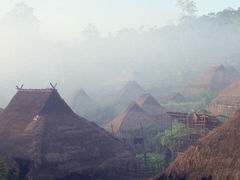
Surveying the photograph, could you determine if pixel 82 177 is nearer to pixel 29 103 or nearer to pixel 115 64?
pixel 29 103

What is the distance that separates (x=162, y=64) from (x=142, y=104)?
50.8 meters

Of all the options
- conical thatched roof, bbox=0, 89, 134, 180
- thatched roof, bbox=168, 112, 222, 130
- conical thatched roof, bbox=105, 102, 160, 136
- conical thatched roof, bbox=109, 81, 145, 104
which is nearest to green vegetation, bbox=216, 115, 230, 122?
thatched roof, bbox=168, 112, 222, 130

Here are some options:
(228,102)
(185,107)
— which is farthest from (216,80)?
(228,102)

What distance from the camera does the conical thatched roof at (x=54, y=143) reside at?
1564 cm

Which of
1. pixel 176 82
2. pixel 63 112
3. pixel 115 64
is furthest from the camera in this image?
pixel 115 64

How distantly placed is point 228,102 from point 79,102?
59.4 feet

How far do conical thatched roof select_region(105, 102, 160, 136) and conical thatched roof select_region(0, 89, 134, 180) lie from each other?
29.3 ft

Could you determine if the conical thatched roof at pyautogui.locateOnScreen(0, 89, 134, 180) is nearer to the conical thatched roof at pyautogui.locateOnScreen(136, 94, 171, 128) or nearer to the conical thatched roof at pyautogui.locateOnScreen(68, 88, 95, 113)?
the conical thatched roof at pyautogui.locateOnScreen(136, 94, 171, 128)

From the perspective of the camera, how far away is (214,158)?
1284cm

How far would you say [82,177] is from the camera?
15930 millimetres

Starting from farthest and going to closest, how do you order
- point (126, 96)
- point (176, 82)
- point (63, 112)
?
point (176, 82) < point (126, 96) < point (63, 112)

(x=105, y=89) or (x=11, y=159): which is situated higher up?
(x=105, y=89)

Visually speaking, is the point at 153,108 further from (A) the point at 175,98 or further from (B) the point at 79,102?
(B) the point at 79,102


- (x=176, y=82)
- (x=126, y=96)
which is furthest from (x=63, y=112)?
(x=176, y=82)
